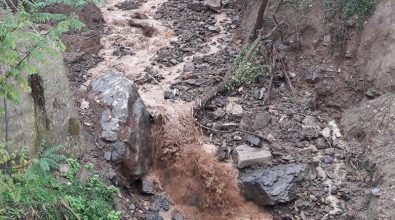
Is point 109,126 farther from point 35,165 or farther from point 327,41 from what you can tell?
point 327,41

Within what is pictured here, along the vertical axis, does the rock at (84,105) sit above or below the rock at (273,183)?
above

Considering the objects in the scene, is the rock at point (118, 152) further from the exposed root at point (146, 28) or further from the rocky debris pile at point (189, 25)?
Answer: the exposed root at point (146, 28)

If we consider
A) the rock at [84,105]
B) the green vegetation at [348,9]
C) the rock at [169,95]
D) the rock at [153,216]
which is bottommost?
the rock at [153,216]

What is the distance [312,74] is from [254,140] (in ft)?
6.22

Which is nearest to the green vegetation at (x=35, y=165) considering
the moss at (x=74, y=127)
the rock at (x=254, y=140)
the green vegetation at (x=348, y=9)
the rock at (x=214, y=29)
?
the moss at (x=74, y=127)

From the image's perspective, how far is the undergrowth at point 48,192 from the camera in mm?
3660

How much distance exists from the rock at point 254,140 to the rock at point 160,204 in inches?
68.9

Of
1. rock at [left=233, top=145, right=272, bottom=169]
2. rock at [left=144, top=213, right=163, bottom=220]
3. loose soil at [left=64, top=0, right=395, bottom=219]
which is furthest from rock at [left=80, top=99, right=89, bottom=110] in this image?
rock at [left=233, top=145, right=272, bottom=169]

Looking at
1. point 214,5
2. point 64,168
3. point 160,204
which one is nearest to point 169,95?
point 160,204

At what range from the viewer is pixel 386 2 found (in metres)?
8.34

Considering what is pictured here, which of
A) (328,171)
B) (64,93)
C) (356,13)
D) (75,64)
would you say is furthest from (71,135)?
(356,13)

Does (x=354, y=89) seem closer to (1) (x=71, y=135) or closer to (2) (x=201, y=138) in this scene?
(2) (x=201, y=138)

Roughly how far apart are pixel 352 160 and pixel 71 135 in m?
4.48

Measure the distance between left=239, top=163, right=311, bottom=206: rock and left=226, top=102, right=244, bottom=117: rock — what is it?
1330 millimetres
